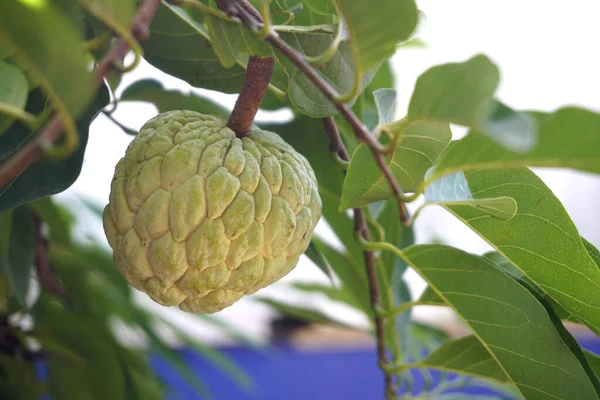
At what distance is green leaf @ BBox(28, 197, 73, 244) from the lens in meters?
1.06

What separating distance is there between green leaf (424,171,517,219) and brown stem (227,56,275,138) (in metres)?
0.19

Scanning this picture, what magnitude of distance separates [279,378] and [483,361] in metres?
2.62

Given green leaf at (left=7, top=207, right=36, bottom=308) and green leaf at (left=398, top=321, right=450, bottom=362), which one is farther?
green leaf at (left=398, top=321, right=450, bottom=362)

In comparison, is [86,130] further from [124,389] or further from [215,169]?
[124,389]

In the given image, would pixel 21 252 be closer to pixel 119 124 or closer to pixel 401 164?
pixel 119 124

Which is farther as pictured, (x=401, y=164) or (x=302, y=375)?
(x=302, y=375)

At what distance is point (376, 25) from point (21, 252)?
697 mm

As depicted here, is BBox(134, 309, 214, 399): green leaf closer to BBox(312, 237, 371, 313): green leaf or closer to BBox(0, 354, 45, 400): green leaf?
BBox(0, 354, 45, 400): green leaf

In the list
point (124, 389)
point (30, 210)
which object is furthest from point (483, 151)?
point (124, 389)

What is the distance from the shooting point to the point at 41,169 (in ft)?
2.07

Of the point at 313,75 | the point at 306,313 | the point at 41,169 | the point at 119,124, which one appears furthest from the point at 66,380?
the point at 313,75

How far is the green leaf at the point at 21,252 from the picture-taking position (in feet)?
3.10

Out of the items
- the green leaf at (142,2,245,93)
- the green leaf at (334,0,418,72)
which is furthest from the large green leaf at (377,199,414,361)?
the green leaf at (334,0,418,72)

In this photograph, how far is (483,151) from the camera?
1.74ft
